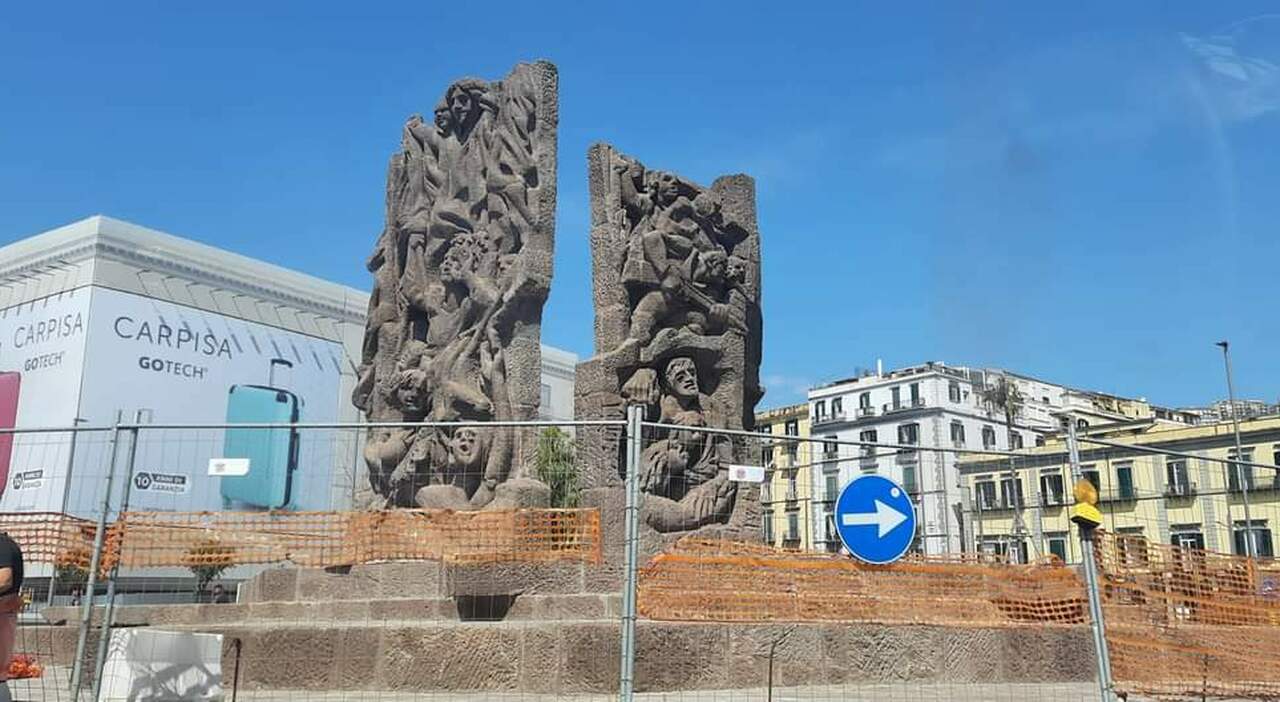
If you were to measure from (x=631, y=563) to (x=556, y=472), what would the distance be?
606 inches

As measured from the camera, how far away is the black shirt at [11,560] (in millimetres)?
6340

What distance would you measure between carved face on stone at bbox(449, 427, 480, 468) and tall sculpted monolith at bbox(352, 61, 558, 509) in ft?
0.07

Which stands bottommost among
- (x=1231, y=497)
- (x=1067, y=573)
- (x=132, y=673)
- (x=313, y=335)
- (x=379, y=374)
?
(x=132, y=673)

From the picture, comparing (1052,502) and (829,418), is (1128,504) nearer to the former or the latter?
(1052,502)

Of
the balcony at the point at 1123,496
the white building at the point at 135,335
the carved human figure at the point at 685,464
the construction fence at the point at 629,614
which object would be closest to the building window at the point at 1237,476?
the construction fence at the point at 629,614

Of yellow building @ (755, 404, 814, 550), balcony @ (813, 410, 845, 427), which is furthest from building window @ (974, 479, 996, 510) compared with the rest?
balcony @ (813, 410, 845, 427)

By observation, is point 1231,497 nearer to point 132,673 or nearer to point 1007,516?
point 1007,516

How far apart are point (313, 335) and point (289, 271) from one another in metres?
3.01

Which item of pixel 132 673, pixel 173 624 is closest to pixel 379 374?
pixel 173 624

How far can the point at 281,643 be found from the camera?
9.74 metres

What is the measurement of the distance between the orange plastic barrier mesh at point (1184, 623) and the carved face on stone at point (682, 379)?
20.4 ft

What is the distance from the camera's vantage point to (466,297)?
15328 mm

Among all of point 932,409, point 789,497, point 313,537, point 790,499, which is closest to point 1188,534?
point 789,497

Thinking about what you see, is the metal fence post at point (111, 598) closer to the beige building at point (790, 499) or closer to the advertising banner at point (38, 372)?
the beige building at point (790, 499)
